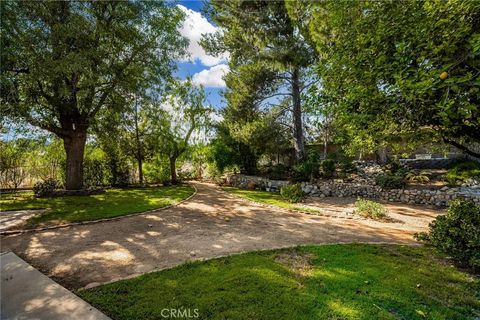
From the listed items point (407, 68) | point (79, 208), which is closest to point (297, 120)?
point (79, 208)

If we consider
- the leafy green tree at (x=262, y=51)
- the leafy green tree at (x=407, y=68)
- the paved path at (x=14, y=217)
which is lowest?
the paved path at (x=14, y=217)

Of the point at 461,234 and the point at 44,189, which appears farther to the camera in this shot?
the point at 44,189

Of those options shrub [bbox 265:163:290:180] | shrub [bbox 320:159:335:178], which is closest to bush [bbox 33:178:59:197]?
shrub [bbox 265:163:290:180]

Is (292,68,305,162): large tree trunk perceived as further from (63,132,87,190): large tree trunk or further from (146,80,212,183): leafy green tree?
(63,132,87,190): large tree trunk

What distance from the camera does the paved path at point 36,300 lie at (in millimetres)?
3014

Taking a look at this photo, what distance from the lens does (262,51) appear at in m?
14.7

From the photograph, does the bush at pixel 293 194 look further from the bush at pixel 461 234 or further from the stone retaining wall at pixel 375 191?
the bush at pixel 461 234

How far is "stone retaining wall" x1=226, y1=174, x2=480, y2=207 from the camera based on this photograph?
10.7 meters

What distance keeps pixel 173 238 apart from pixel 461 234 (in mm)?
5998

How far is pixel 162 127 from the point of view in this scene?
17828mm

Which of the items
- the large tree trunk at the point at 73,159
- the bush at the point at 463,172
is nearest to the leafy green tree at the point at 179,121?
the large tree trunk at the point at 73,159

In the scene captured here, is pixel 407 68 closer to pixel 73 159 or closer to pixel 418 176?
pixel 418 176

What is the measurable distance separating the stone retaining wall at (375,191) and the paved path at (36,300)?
12.3m

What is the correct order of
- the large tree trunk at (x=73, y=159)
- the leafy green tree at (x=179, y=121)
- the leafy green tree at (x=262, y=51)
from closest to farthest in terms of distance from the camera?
the large tree trunk at (x=73, y=159), the leafy green tree at (x=262, y=51), the leafy green tree at (x=179, y=121)
